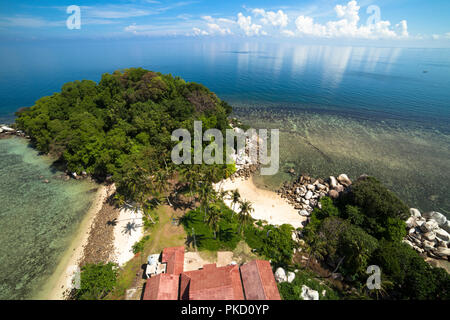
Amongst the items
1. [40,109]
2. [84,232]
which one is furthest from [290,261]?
[40,109]

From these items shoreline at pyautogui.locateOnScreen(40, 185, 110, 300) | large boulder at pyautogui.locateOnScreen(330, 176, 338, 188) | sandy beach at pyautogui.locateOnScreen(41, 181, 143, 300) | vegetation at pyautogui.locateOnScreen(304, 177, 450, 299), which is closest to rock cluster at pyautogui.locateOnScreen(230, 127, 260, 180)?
large boulder at pyautogui.locateOnScreen(330, 176, 338, 188)

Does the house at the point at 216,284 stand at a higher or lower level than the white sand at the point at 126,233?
higher

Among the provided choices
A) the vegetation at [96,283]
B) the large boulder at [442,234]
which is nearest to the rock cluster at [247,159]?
the vegetation at [96,283]

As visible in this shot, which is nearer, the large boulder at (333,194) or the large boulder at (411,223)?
the large boulder at (411,223)

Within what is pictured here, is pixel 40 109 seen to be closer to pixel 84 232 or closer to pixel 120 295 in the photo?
pixel 84 232

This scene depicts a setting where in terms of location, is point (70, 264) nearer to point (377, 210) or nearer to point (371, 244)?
point (371, 244)

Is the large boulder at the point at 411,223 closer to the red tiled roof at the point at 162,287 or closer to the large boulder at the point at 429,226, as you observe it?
the large boulder at the point at 429,226

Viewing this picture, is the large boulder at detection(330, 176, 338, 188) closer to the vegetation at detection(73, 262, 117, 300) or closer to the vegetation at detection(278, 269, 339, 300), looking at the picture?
the vegetation at detection(278, 269, 339, 300)
